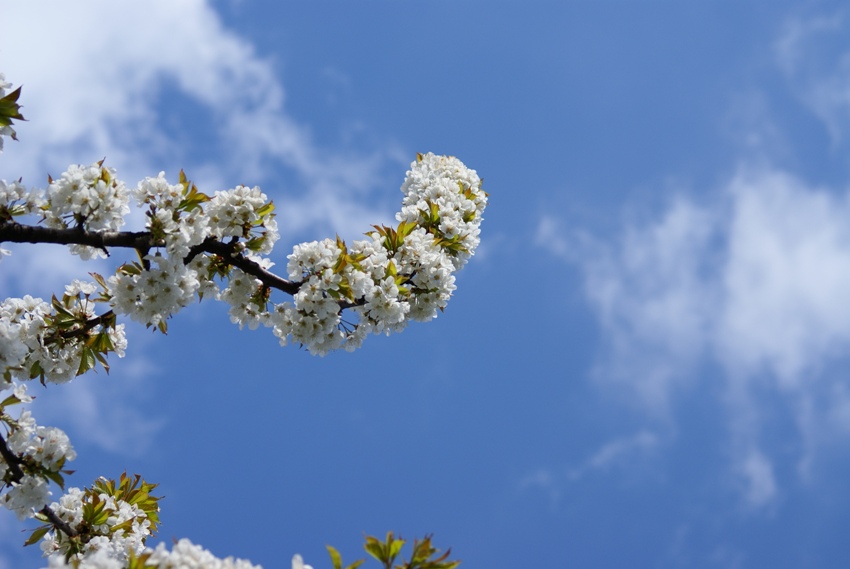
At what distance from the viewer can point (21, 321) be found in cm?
673

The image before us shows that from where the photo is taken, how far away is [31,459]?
5.90m

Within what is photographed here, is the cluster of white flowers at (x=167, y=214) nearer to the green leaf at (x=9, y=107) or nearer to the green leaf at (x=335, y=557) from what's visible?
the green leaf at (x=9, y=107)

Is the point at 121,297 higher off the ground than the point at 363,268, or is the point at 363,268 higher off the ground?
the point at 363,268

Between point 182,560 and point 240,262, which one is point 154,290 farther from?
point 182,560

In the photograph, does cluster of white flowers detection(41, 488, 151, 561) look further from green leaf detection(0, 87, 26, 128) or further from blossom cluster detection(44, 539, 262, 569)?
green leaf detection(0, 87, 26, 128)

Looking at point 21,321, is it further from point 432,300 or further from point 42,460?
point 432,300

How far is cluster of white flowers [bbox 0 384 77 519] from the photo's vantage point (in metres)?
5.84

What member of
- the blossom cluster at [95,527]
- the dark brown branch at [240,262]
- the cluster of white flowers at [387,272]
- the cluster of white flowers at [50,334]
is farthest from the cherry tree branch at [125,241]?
the blossom cluster at [95,527]

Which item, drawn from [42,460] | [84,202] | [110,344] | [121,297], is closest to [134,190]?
[84,202]

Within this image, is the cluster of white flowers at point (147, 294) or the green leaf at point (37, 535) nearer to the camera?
the cluster of white flowers at point (147, 294)

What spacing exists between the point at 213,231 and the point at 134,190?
2.47ft

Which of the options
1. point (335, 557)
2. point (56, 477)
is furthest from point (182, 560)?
point (56, 477)

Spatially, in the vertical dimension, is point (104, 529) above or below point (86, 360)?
below

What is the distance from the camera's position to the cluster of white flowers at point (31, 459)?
584 centimetres
